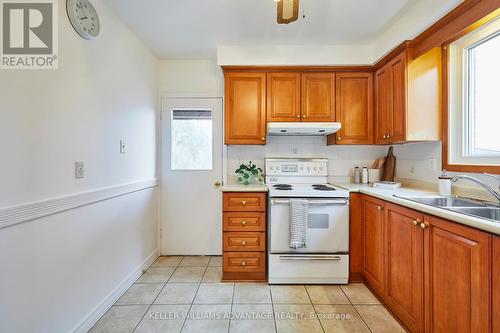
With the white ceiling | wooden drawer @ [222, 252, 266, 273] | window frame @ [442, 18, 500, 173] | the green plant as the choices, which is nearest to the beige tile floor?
wooden drawer @ [222, 252, 266, 273]

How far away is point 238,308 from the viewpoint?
2039 millimetres

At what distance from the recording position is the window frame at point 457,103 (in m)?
1.95

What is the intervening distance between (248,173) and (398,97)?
1.71 m

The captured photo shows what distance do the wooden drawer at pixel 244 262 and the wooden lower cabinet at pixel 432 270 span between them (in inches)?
40.1

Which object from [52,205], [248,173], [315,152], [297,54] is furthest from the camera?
[315,152]

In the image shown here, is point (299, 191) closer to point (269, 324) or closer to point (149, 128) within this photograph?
point (269, 324)

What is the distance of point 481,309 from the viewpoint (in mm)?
1141

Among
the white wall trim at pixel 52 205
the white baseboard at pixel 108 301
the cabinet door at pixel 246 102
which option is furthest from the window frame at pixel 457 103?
the white baseboard at pixel 108 301

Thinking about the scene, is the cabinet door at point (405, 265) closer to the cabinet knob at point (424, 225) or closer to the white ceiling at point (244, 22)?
the cabinet knob at point (424, 225)

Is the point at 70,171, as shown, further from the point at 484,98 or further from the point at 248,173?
the point at 484,98

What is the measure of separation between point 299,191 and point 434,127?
52.0 inches

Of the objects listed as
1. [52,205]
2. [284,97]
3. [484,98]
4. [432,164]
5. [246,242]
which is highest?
[284,97]

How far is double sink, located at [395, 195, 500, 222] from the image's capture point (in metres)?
1.52

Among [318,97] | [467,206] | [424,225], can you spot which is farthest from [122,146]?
[467,206]
